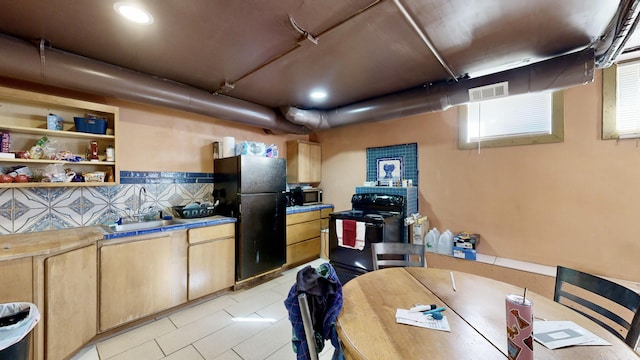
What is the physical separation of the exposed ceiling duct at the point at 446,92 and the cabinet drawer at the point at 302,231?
157cm

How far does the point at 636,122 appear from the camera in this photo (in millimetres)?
2182

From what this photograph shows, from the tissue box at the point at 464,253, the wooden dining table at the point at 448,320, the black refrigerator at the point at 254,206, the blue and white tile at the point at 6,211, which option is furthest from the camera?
the black refrigerator at the point at 254,206

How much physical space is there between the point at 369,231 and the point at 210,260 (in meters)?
1.88

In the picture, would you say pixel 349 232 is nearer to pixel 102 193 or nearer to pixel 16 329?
pixel 16 329

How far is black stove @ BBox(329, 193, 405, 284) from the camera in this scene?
9.28 ft

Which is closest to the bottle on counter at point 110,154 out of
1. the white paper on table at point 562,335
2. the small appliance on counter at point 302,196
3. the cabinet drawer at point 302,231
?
the cabinet drawer at point 302,231

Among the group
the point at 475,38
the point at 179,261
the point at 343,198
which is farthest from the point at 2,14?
the point at 343,198

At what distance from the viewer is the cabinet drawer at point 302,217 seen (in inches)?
147

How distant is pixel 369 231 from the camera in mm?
2848

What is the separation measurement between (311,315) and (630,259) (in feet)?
10.1

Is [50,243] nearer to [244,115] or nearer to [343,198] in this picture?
[244,115]

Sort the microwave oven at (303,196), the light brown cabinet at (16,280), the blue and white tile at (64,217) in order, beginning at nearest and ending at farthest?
the light brown cabinet at (16,280) < the blue and white tile at (64,217) < the microwave oven at (303,196)

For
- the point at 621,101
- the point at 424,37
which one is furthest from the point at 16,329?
the point at 621,101

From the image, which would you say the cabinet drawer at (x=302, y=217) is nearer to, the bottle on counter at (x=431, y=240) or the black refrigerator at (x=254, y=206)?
the black refrigerator at (x=254, y=206)
